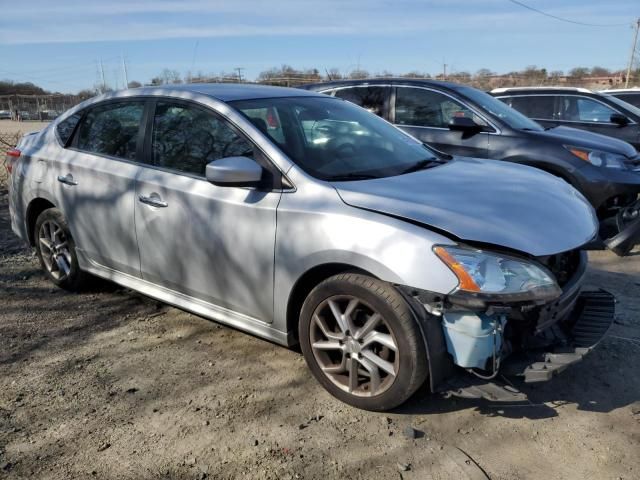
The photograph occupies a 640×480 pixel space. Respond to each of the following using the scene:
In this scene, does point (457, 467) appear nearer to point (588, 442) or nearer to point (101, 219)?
point (588, 442)

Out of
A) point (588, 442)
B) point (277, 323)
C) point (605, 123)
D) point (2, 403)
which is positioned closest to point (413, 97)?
point (605, 123)

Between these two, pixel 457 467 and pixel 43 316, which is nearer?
pixel 457 467

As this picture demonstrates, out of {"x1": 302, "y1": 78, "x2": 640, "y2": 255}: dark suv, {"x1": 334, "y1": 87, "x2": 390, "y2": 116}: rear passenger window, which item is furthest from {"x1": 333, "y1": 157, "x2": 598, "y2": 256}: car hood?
{"x1": 334, "y1": 87, "x2": 390, "y2": 116}: rear passenger window

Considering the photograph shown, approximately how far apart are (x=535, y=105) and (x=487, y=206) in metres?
7.16

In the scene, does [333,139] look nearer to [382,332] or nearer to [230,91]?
[230,91]

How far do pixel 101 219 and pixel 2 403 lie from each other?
1.45m

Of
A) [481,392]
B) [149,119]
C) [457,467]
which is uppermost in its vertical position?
[149,119]

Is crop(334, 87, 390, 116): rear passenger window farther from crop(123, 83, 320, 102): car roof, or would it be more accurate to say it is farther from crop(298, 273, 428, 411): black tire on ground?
crop(298, 273, 428, 411): black tire on ground

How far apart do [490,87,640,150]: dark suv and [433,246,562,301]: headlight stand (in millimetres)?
6568

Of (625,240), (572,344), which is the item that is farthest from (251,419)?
(625,240)

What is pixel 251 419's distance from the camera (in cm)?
296

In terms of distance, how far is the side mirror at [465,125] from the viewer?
625 cm

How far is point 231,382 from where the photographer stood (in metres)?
3.34

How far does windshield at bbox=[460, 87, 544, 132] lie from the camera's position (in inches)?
257
